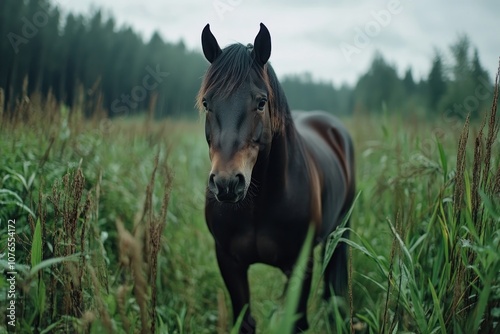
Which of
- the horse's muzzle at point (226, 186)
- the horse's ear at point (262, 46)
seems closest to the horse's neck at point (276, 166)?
the horse's ear at point (262, 46)

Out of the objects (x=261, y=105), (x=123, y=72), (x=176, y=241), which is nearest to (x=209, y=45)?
(x=261, y=105)

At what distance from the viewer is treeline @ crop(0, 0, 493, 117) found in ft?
15.6

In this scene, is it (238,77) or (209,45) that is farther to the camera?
(209,45)

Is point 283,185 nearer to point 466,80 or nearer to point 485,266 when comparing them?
point 485,266

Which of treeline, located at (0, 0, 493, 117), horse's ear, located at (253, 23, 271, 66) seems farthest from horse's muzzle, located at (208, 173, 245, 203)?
treeline, located at (0, 0, 493, 117)

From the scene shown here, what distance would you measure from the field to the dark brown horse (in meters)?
0.30

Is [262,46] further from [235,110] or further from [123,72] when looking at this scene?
[123,72]

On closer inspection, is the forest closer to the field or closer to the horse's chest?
the field

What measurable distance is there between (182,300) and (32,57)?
5854 mm

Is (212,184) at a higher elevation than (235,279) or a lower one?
higher

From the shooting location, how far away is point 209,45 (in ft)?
7.35

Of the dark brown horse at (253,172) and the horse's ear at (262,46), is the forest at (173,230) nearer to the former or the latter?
the dark brown horse at (253,172)

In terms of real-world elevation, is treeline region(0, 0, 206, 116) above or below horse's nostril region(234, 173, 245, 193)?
above

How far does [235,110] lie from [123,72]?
18985 millimetres
